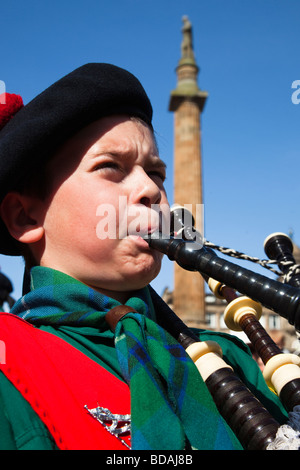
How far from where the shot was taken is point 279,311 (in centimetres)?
83

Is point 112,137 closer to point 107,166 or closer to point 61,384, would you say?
point 107,166

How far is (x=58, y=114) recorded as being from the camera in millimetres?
1436

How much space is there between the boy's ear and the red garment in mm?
384

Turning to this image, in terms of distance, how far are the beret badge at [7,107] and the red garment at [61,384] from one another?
0.73 metres

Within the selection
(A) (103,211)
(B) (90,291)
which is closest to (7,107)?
(A) (103,211)

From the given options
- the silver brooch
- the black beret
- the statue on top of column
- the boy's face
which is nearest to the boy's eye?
the boy's face

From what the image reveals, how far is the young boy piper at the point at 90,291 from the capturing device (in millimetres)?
997

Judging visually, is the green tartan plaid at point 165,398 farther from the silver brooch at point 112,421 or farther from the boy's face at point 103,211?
the boy's face at point 103,211

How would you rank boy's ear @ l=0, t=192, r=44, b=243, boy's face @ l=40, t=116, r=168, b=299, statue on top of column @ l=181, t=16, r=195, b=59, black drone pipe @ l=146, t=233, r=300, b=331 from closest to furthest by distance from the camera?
black drone pipe @ l=146, t=233, r=300, b=331 < boy's face @ l=40, t=116, r=168, b=299 < boy's ear @ l=0, t=192, r=44, b=243 < statue on top of column @ l=181, t=16, r=195, b=59

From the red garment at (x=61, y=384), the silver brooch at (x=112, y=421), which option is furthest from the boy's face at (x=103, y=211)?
the silver brooch at (x=112, y=421)

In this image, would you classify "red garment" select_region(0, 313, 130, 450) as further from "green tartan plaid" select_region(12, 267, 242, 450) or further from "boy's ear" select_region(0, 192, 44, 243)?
"boy's ear" select_region(0, 192, 44, 243)

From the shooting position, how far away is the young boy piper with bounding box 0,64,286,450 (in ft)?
3.27

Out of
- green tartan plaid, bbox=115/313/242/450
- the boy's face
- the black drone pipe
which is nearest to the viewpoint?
the black drone pipe
